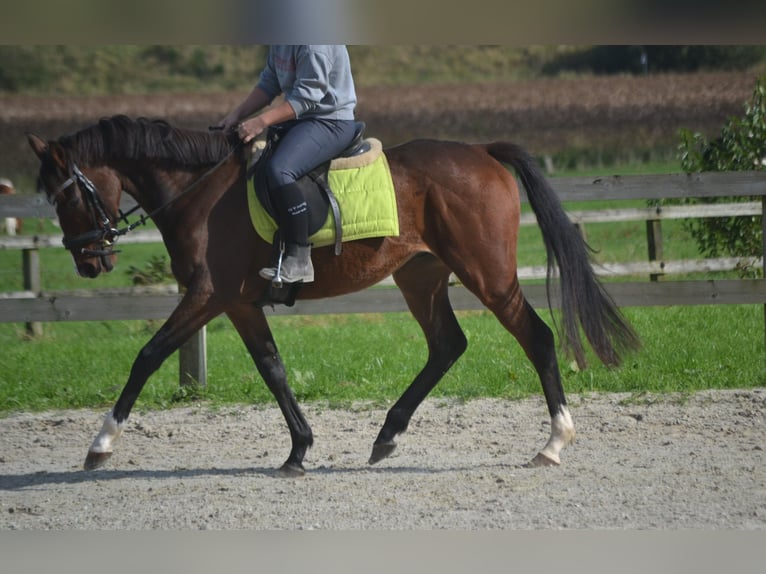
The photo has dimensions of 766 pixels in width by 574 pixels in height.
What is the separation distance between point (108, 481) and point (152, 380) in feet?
9.45

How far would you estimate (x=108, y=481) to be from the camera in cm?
520

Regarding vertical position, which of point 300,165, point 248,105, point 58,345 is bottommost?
Answer: point 58,345

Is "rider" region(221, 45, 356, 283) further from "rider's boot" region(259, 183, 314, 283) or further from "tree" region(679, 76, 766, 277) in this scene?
"tree" region(679, 76, 766, 277)

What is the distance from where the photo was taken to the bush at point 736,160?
29.0 feet

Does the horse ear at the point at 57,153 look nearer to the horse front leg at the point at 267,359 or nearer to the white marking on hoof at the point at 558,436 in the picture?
the horse front leg at the point at 267,359

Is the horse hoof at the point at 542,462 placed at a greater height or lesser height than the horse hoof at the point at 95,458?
lesser

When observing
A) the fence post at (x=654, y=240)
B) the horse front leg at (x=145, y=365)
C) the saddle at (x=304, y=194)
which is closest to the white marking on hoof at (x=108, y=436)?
the horse front leg at (x=145, y=365)

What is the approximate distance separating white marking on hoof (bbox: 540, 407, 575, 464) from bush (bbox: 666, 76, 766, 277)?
4475mm

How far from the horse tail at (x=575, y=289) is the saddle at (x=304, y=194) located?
3.71 feet

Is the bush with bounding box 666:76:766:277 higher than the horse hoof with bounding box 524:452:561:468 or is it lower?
higher

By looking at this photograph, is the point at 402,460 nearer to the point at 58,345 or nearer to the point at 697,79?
the point at 58,345

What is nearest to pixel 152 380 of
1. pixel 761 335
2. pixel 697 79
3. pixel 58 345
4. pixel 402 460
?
pixel 58 345

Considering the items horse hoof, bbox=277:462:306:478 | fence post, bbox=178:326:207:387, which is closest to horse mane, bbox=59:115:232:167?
horse hoof, bbox=277:462:306:478

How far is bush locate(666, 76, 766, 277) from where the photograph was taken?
883cm
